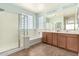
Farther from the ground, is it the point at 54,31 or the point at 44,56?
the point at 54,31

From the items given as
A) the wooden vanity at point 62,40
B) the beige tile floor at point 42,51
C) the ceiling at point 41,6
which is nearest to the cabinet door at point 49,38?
the wooden vanity at point 62,40

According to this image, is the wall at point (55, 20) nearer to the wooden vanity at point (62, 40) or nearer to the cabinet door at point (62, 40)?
the wooden vanity at point (62, 40)

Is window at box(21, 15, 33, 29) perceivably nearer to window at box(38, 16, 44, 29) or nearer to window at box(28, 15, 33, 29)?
window at box(28, 15, 33, 29)

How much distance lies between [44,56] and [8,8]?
51.6 inches

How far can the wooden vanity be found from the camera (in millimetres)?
2346

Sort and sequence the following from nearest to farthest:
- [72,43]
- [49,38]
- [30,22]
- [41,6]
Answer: [41,6], [30,22], [49,38], [72,43]

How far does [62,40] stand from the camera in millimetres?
2471

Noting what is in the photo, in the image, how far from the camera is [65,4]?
2.04 m

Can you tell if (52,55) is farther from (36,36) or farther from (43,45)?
(36,36)

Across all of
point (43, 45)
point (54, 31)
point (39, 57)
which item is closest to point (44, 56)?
point (39, 57)

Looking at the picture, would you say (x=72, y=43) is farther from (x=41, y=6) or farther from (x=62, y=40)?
(x=41, y=6)

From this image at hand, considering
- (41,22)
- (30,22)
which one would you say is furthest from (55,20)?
(30,22)

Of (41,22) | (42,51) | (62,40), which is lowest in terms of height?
(42,51)

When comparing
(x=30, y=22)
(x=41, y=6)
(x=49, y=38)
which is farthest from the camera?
(x=49, y=38)
